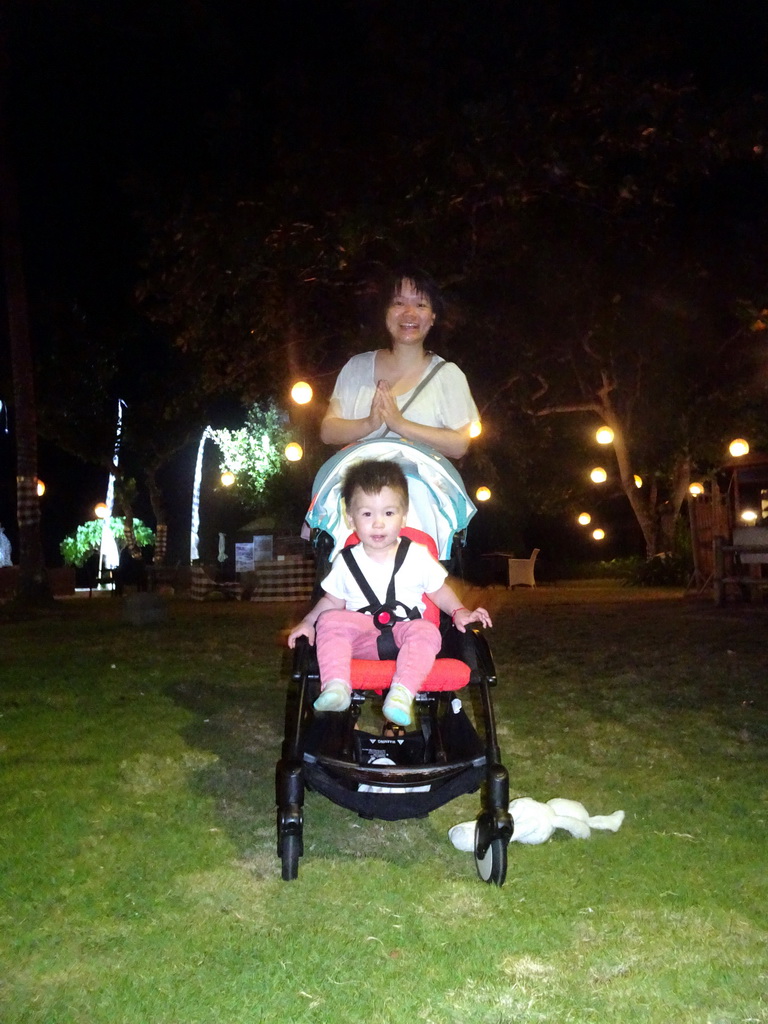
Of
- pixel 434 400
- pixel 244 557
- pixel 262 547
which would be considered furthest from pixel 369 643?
pixel 244 557

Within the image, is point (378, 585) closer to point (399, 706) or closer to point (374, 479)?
point (374, 479)

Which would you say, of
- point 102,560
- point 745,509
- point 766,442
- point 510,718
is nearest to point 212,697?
point 510,718

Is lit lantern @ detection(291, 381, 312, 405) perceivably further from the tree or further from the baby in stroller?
the baby in stroller

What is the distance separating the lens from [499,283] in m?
18.1

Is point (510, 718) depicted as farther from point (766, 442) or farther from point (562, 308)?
point (766, 442)

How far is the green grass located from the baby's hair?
1.42m

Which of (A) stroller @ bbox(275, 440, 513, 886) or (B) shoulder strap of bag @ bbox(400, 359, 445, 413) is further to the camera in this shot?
(B) shoulder strap of bag @ bbox(400, 359, 445, 413)

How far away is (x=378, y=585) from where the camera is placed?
3.87 metres

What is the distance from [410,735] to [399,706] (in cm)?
72

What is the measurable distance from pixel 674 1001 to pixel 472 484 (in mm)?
25461

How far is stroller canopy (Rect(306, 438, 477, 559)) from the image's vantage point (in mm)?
4141

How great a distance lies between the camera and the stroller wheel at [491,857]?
10.2 feet

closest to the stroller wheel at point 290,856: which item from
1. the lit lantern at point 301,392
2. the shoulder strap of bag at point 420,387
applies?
the shoulder strap of bag at point 420,387

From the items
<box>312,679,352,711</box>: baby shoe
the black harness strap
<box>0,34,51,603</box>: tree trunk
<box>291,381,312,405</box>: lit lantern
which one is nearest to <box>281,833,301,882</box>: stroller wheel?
<box>312,679,352,711</box>: baby shoe
